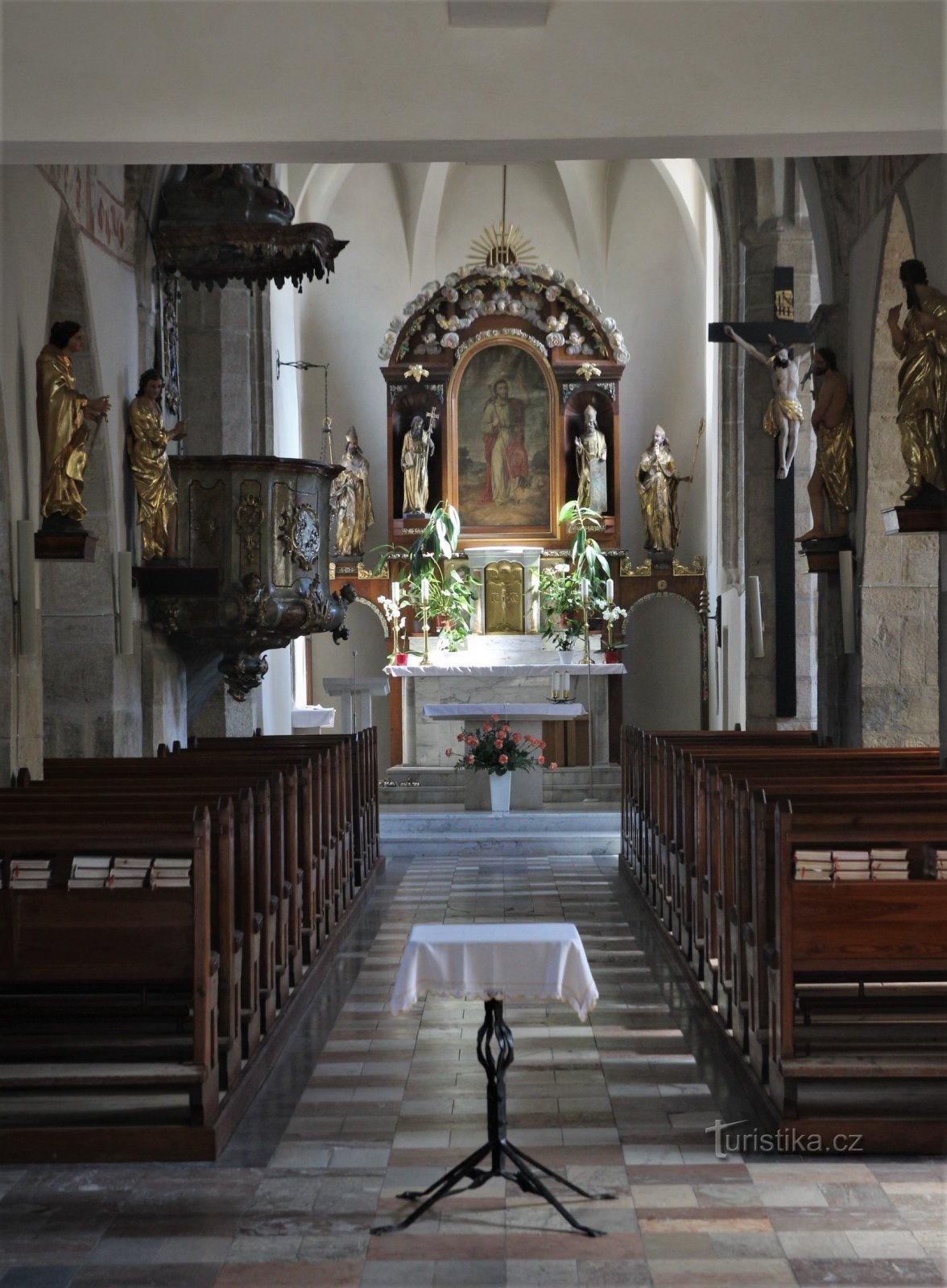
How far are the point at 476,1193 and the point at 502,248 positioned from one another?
1523 centimetres

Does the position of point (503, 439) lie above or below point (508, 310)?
below

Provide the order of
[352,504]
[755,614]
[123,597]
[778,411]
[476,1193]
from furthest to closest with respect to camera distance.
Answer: [352,504] < [755,614] < [778,411] < [123,597] < [476,1193]

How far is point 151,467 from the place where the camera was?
10266 millimetres

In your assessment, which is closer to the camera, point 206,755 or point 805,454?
point 206,755

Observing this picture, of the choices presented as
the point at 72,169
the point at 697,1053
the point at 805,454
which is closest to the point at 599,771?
the point at 805,454

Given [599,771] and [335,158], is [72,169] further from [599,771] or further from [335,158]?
[599,771]

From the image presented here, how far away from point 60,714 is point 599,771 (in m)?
7.91

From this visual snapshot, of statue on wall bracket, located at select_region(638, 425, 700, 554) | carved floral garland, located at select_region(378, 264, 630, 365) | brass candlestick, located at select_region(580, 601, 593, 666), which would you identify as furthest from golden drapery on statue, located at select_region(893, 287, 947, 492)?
carved floral garland, located at select_region(378, 264, 630, 365)

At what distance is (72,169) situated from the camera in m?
9.13

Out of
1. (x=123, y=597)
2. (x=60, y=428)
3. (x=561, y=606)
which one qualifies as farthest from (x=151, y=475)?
(x=561, y=606)

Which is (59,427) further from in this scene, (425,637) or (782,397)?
(425,637)

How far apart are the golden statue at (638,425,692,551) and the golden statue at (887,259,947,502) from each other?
10.3 metres

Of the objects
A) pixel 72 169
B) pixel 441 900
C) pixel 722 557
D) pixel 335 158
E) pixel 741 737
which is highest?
pixel 72 169

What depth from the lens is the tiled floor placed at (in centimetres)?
380
